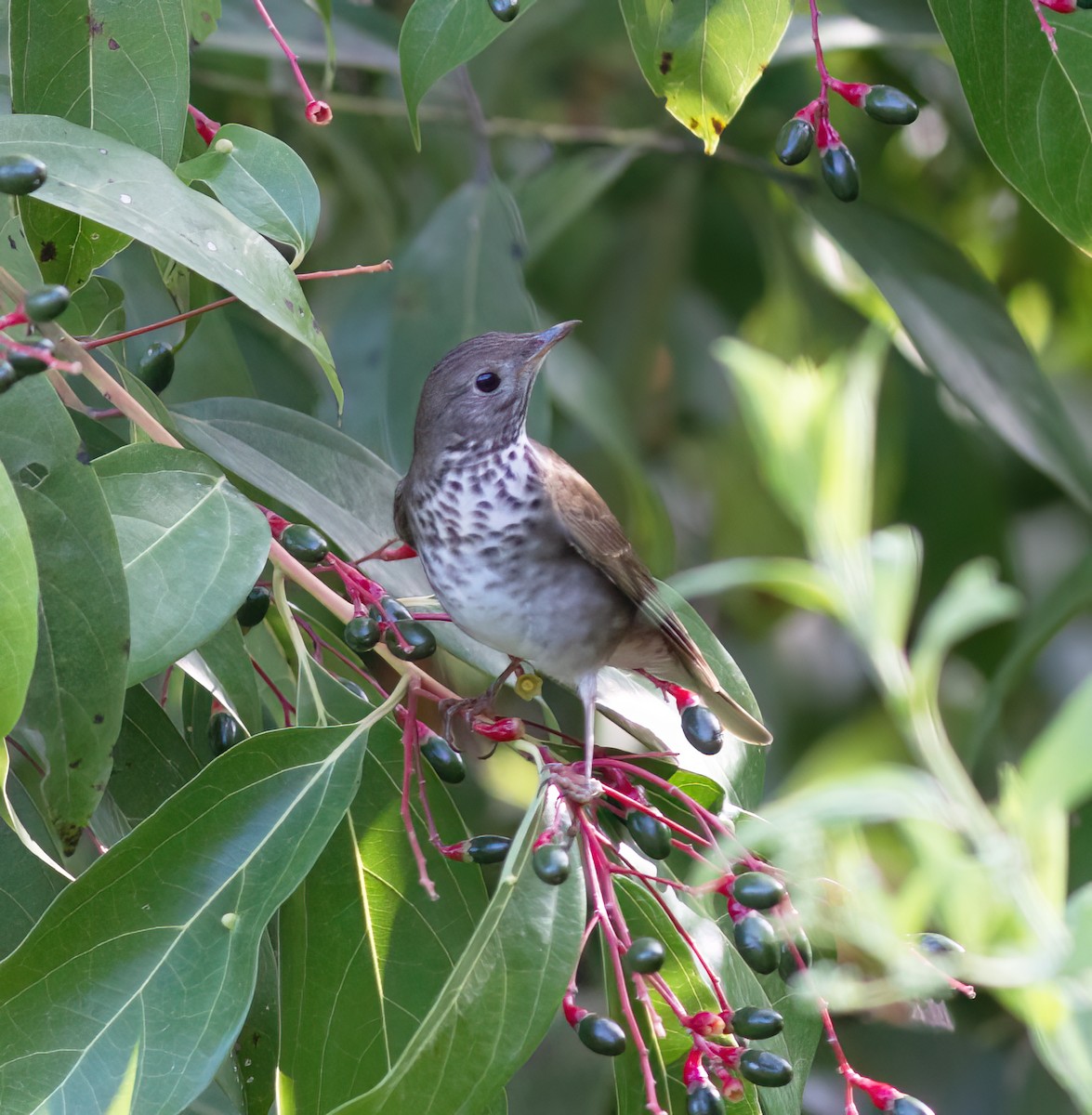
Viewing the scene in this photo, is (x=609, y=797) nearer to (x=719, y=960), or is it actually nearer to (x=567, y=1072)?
(x=719, y=960)

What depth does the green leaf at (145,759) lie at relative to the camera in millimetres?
2316

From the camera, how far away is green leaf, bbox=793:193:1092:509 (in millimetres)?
3768

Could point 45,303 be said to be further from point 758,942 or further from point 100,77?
point 758,942

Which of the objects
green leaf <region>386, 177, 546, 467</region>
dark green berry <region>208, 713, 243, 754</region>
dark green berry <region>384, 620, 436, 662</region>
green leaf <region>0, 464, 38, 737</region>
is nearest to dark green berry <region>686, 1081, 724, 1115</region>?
dark green berry <region>384, 620, 436, 662</region>

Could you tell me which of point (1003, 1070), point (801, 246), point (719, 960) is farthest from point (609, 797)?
point (801, 246)

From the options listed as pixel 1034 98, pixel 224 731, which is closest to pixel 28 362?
pixel 224 731

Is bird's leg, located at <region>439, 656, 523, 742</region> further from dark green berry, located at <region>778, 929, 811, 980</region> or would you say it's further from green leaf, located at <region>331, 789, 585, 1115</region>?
dark green berry, located at <region>778, 929, 811, 980</region>

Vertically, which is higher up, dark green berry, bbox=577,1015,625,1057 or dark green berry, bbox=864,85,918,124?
dark green berry, bbox=864,85,918,124

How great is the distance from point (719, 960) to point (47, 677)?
1.08m

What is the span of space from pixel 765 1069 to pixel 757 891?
0.75 ft

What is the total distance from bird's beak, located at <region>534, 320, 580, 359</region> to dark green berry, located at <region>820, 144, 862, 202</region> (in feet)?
2.56

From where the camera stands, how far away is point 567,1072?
4.30m

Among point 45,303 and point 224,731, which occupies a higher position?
point 45,303

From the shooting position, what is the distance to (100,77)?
2.19 meters
